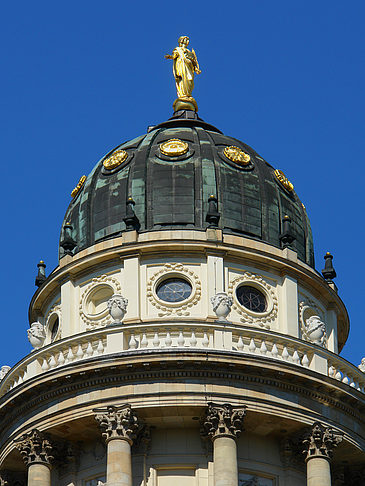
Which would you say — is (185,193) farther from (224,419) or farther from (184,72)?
(224,419)

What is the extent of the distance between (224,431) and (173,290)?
6709mm

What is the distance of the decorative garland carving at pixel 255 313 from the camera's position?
206 ft

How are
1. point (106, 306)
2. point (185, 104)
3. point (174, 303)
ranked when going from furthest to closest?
point (185, 104) < point (106, 306) < point (174, 303)

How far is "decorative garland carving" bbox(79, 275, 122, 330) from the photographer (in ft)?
207

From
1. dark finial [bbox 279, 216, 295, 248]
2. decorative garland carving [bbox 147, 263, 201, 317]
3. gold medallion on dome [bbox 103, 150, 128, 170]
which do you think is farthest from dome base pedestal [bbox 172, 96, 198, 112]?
decorative garland carving [bbox 147, 263, 201, 317]

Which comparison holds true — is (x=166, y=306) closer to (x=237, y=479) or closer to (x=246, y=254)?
(x=246, y=254)

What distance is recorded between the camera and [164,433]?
5984 cm

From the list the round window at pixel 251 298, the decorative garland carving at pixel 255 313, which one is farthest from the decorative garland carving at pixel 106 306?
the round window at pixel 251 298

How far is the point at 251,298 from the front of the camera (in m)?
63.4

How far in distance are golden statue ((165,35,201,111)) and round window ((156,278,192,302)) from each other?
37.5 ft

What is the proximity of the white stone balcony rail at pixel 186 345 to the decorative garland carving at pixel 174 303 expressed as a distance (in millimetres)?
1893

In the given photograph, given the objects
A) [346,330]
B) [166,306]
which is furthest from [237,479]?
[346,330]

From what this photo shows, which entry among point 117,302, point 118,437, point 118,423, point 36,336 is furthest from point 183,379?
point 36,336

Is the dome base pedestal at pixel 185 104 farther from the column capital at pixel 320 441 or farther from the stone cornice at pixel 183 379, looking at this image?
the column capital at pixel 320 441
